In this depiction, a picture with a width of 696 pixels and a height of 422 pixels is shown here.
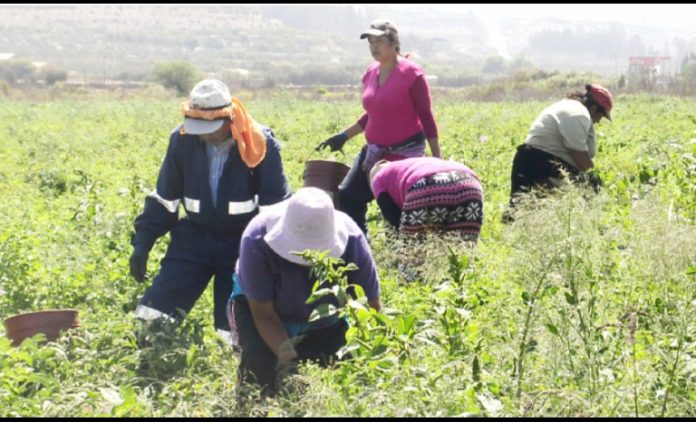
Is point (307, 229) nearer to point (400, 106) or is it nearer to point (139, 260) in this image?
point (139, 260)

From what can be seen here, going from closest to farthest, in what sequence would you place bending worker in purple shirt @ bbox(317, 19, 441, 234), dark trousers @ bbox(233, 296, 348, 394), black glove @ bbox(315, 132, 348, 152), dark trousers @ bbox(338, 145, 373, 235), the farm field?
the farm field
dark trousers @ bbox(233, 296, 348, 394)
bending worker in purple shirt @ bbox(317, 19, 441, 234)
dark trousers @ bbox(338, 145, 373, 235)
black glove @ bbox(315, 132, 348, 152)

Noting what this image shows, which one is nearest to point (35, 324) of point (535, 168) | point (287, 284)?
point (287, 284)

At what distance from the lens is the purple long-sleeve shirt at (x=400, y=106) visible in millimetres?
5914

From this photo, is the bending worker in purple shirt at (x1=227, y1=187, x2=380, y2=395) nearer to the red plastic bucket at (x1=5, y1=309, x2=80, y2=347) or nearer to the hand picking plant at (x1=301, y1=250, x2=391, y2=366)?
the hand picking plant at (x1=301, y1=250, x2=391, y2=366)

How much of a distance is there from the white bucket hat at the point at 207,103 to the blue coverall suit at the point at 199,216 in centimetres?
18

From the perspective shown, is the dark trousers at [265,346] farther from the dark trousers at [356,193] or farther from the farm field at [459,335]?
the dark trousers at [356,193]

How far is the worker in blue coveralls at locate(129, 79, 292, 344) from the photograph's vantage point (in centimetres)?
464

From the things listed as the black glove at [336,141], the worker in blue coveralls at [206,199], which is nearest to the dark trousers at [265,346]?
the worker in blue coveralls at [206,199]

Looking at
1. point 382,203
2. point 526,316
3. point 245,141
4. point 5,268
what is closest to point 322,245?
point 526,316

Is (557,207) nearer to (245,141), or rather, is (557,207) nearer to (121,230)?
(245,141)

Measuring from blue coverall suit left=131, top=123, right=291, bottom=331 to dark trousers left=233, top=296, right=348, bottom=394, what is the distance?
74 cm

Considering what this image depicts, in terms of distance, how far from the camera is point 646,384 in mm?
2977

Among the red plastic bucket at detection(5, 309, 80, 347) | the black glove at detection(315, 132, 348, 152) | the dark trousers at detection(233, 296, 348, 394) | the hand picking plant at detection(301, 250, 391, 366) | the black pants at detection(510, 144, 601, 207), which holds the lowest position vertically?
the red plastic bucket at detection(5, 309, 80, 347)

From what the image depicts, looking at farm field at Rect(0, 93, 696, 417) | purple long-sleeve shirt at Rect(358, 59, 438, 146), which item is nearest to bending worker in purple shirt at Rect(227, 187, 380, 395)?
farm field at Rect(0, 93, 696, 417)
